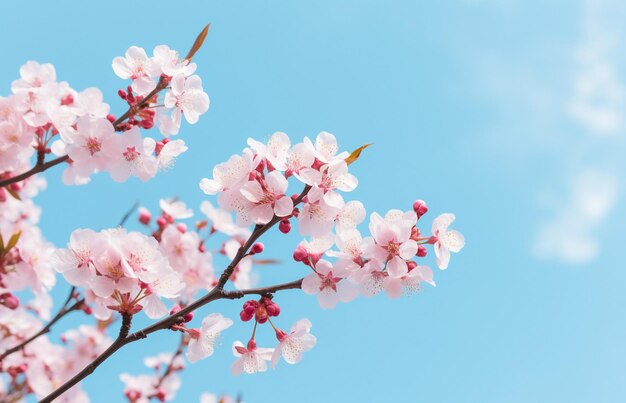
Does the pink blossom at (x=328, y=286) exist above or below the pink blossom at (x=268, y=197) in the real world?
below

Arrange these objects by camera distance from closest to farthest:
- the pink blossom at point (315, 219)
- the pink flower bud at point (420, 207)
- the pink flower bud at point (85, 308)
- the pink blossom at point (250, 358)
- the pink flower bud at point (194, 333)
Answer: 1. the pink blossom at point (315, 219)
2. the pink flower bud at point (420, 207)
3. the pink flower bud at point (194, 333)
4. the pink blossom at point (250, 358)
5. the pink flower bud at point (85, 308)

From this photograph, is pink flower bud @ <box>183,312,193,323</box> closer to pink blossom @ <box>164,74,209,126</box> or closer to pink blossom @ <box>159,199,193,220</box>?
pink blossom @ <box>164,74,209,126</box>

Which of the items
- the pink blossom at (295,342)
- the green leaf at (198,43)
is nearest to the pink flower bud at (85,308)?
the pink blossom at (295,342)

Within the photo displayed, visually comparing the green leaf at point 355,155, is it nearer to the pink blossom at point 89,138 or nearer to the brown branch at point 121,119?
the brown branch at point 121,119

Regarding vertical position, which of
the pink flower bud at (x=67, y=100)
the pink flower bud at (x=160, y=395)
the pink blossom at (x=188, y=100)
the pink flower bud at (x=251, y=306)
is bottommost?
the pink flower bud at (x=251, y=306)

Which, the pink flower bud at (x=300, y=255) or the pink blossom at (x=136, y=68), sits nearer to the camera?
the pink flower bud at (x=300, y=255)

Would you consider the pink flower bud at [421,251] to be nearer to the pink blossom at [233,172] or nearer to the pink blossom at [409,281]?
the pink blossom at [409,281]

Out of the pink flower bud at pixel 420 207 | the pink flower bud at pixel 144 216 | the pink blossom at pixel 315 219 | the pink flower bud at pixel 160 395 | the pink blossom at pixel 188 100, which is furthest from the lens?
the pink flower bud at pixel 160 395
